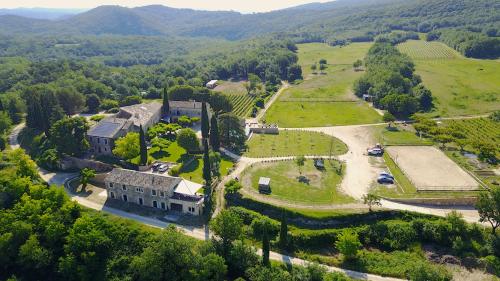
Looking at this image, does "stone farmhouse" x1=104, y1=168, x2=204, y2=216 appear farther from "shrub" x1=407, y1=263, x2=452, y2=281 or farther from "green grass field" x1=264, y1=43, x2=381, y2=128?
"green grass field" x1=264, y1=43, x2=381, y2=128

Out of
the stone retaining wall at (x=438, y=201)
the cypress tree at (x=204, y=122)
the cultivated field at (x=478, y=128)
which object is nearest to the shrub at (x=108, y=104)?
the cypress tree at (x=204, y=122)

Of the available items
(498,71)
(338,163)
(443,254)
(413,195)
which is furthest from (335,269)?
(498,71)

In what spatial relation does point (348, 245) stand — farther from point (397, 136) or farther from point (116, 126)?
point (116, 126)

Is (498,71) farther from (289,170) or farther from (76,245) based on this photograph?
(76,245)

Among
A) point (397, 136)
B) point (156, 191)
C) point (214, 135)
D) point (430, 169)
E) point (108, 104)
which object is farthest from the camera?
point (108, 104)

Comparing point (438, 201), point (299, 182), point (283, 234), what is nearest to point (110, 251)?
point (283, 234)

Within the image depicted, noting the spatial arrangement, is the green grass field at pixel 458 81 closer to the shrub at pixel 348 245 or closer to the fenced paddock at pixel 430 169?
the fenced paddock at pixel 430 169
